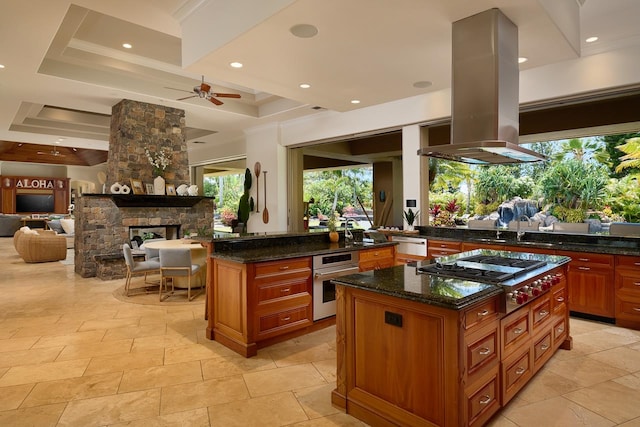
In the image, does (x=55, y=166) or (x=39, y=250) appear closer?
(x=39, y=250)

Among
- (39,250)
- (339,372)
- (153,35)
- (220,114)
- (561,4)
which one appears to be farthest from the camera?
(39,250)

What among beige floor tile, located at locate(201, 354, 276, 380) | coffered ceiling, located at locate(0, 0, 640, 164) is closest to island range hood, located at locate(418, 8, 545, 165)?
coffered ceiling, located at locate(0, 0, 640, 164)

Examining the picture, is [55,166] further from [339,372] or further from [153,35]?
[339,372]

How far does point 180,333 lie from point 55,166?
16189 millimetres

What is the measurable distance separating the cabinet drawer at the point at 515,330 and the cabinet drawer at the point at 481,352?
132mm

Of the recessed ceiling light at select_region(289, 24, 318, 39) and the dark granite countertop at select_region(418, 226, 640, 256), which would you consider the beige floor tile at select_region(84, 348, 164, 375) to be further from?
the dark granite countertop at select_region(418, 226, 640, 256)

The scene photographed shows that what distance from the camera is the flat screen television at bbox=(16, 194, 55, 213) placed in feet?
49.8

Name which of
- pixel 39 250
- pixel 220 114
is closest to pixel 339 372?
pixel 220 114

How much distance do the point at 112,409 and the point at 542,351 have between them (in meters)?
3.05

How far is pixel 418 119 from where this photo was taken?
5758mm

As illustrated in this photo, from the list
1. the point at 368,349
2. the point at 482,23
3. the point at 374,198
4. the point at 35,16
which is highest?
the point at 35,16

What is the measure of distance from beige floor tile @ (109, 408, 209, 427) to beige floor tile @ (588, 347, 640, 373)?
3142 millimetres

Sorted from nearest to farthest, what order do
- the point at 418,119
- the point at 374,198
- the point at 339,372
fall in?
the point at 339,372 → the point at 418,119 → the point at 374,198

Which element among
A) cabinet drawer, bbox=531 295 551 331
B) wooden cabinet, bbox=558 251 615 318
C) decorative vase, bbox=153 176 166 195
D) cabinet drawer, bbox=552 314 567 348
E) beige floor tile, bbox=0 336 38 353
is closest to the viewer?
cabinet drawer, bbox=531 295 551 331
